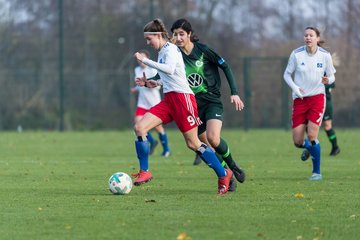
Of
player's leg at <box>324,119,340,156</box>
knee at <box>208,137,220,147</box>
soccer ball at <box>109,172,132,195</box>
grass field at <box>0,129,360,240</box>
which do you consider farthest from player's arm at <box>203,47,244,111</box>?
player's leg at <box>324,119,340,156</box>

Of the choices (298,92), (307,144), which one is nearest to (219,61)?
(298,92)

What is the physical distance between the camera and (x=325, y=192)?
1147 cm

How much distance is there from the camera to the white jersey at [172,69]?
1105 centimetres

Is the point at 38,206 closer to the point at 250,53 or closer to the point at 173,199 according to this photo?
the point at 173,199

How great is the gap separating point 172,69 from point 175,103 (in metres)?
0.45

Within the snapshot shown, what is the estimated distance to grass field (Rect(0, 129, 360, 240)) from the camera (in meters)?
8.19

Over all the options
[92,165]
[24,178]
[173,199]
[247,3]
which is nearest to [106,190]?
[173,199]

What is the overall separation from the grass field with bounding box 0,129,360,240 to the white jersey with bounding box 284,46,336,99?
1.27 metres

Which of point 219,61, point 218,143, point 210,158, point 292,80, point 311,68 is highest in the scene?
point 219,61

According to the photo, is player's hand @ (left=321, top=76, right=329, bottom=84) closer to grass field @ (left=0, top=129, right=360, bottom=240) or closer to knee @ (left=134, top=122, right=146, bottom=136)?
grass field @ (left=0, top=129, right=360, bottom=240)

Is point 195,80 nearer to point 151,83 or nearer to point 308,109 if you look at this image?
point 151,83

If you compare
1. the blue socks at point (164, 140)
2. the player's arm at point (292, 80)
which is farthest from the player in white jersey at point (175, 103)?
the blue socks at point (164, 140)

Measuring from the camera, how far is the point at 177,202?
1031 centimetres

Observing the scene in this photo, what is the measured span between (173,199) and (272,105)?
2526 cm
